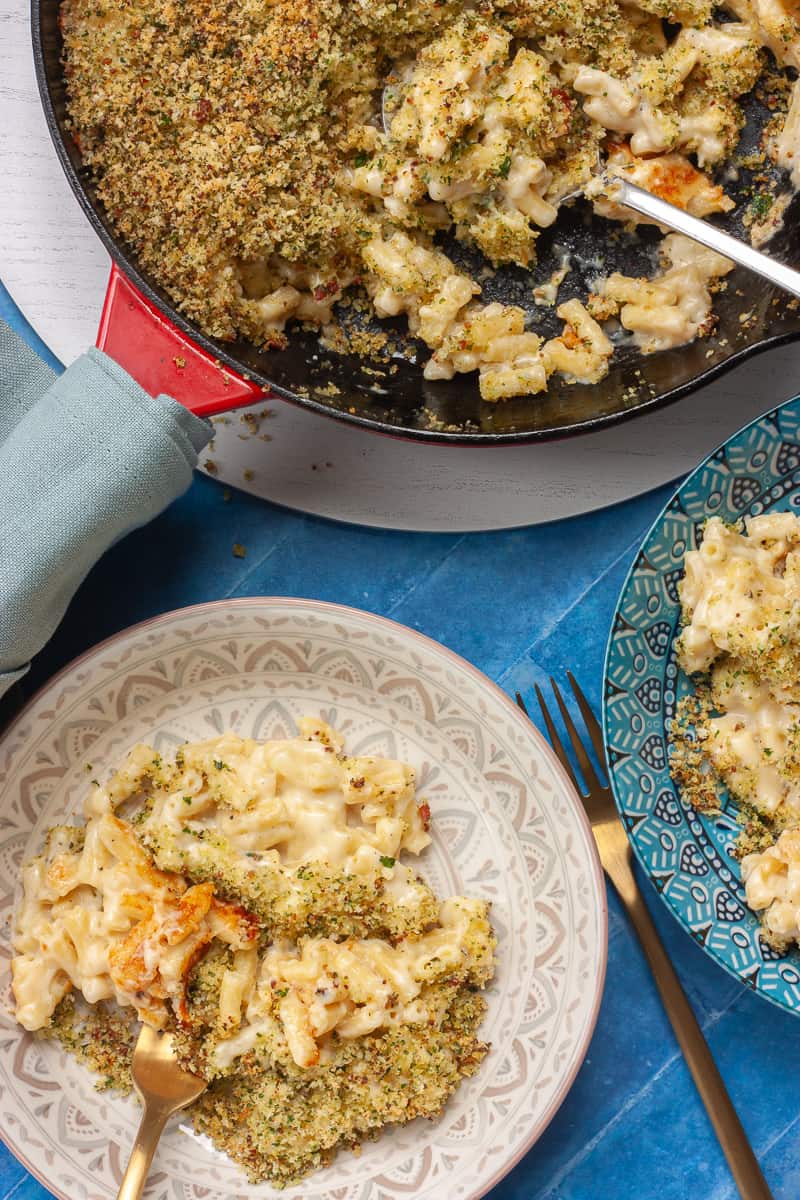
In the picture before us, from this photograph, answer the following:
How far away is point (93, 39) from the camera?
1.63 meters

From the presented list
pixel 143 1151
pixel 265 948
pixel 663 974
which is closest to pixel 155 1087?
pixel 143 1151

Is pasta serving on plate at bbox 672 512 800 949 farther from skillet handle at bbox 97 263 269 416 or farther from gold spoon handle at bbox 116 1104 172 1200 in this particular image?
gold spoon handle at bbox 116 1104 172 1200

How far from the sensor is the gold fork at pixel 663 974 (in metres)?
1.77

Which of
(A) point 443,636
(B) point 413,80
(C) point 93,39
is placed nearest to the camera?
(C) point 93,39

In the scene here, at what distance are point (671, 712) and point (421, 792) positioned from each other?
0.42 m

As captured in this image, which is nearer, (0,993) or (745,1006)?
(0,993)

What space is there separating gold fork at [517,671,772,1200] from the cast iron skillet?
0.46 metres

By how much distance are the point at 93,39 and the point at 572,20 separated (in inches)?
27.8

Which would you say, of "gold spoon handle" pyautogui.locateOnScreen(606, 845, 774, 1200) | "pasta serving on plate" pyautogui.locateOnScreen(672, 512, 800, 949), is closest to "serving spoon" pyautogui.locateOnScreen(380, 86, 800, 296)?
"pasta serving on plate" pyautogui.locateOnScreen(672, 512, 800, 949)

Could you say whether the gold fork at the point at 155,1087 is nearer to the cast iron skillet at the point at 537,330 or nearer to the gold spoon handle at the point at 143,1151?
the gold spoon handle at the point at 143,1151

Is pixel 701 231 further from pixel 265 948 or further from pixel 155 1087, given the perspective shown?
pixel 155 1087

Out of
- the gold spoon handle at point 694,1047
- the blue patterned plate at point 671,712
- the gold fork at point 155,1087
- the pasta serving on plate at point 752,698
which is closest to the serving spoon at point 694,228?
the blue patterned plate at point 671,712

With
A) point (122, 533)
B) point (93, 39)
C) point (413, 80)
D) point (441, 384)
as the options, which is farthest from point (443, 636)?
point (93, 39)

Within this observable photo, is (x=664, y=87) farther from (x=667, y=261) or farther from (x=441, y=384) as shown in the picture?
(x=441, y=384)
